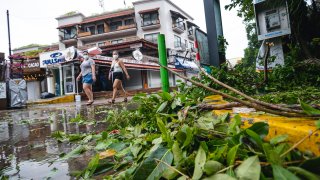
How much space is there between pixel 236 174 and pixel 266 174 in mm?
105

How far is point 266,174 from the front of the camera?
33.4 inches

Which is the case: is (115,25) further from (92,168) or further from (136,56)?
(92,168)

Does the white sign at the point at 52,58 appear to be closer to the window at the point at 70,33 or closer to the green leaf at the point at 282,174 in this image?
the window at the point at 70,33

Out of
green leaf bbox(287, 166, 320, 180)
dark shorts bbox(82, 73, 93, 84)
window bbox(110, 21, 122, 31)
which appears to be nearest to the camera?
green leaf bbox(287, 166, 320, 180)

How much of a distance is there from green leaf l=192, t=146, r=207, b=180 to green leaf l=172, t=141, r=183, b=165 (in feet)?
0.31

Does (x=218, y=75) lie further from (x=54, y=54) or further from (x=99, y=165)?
(x=54, y=54)

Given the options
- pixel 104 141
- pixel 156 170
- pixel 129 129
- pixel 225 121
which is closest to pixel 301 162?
pixel 156 170

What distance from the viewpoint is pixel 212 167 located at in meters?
0.90

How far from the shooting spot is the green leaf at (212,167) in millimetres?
899

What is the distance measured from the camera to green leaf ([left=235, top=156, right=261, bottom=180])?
780 millimetres

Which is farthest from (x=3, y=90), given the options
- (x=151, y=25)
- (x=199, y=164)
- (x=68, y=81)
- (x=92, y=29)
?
(x=92, y=29)

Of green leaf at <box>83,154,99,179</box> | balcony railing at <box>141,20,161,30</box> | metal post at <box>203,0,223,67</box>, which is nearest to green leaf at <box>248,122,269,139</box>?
green leaf at <box>83,154,99,179</box>

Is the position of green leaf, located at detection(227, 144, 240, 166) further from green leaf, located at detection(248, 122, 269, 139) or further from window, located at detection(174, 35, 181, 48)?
window, located at detection(174, 35, 181, 48)

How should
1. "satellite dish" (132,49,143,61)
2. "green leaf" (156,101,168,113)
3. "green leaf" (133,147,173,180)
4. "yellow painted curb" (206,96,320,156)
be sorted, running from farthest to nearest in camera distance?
"satellite dish" (132,49,143,61) < "green leaf" (156,101,168,113) < "green leaf" (133,147,173,180) < "yellow painted curb" (206,96,320,156)
